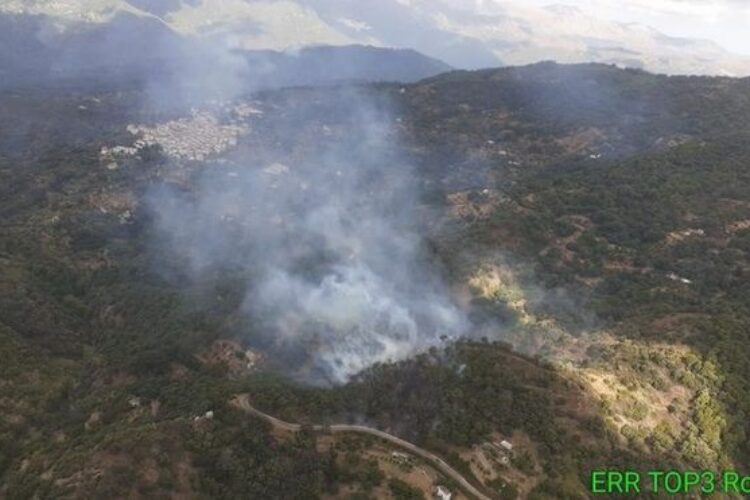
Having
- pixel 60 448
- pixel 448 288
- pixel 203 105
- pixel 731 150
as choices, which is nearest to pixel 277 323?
pixel 448 288

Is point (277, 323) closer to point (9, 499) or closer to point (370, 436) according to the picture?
point (370, 436)

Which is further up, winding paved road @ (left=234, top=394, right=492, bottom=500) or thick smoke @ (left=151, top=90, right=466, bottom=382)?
winding paved road @ (left=234, top=394, right=492, bottom=500)

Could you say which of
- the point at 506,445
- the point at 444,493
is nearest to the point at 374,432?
the point at 444,493

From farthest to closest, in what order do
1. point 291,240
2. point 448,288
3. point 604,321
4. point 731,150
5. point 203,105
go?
1. point 203,105
2. point 731,150
3. point 291,240
4. point 448,288
5. point 604,321

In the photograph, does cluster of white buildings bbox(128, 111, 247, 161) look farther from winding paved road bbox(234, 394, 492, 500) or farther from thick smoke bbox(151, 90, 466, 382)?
winding paved road bbox(234, 394, 492, 500)

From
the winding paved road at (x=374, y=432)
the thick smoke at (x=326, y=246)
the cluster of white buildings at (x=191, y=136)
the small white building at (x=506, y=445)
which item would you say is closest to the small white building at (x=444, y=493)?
the winding paved road at (x=374, y=432)

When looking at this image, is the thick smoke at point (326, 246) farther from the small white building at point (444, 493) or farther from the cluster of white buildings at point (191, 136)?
the small white building at point (444, 493)

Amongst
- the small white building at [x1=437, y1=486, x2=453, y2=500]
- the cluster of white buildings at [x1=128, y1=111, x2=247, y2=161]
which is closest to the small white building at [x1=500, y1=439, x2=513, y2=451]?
the small white building at [x1=437, y1=486, x2=453, y2=500]
